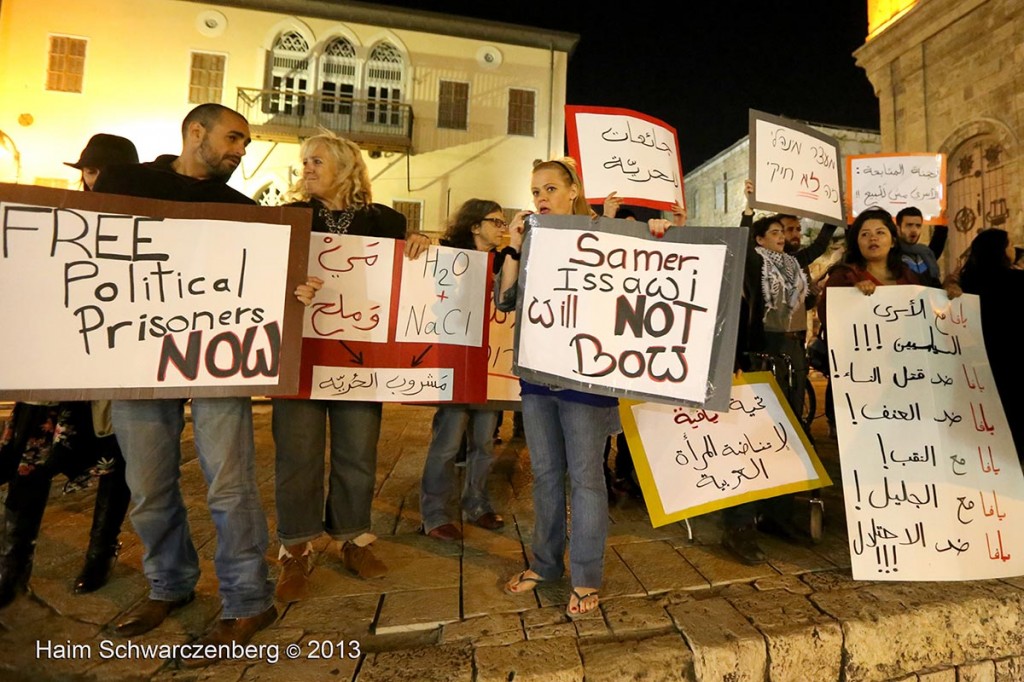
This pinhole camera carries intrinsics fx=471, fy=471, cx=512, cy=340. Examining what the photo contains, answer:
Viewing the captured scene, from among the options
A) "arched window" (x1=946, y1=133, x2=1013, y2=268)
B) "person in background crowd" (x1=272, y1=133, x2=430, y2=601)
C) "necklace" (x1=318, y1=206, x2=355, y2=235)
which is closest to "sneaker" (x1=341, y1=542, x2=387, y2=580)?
"person in background crowd" (x1=272, y1=133, x2=430, y2=601)

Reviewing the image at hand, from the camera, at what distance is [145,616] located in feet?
6.02

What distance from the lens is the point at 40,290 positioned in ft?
5.53

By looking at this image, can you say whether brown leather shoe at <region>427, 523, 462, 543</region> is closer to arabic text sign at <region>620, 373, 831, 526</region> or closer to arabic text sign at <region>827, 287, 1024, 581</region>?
arabic text sign at <region>620, 373, 831, 526</region>

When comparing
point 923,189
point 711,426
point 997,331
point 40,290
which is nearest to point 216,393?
point 40,290

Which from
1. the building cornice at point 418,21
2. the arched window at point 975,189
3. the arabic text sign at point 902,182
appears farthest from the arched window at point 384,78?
the arched window at point 975,189

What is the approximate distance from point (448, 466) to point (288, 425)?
95 centimetres

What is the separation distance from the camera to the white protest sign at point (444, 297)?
8.11 feet

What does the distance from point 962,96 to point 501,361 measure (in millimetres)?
10648

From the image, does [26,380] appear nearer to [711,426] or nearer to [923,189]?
[711,426]

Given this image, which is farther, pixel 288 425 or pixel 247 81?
pixel 247 81

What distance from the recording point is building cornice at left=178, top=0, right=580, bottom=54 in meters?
13.5

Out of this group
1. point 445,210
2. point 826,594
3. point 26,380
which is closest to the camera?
point 26,380

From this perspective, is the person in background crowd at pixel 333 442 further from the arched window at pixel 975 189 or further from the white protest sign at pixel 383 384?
the arched window at pixel 975 189

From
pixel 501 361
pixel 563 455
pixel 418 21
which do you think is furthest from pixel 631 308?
pixel 418 21
